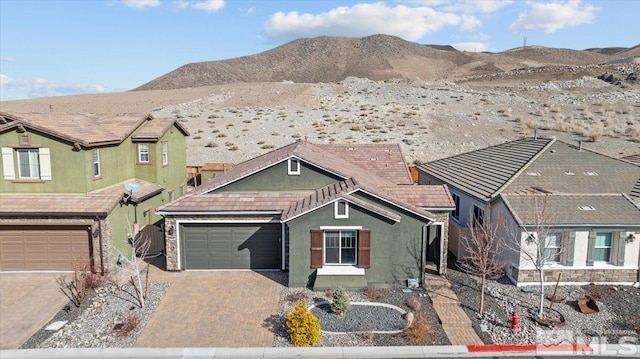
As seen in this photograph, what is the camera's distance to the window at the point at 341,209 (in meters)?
16.2

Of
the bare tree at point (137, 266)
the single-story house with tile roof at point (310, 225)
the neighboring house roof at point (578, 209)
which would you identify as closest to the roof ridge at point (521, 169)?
the neighboring house roof at point (578, 209)

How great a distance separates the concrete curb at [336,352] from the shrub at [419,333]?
295 mm

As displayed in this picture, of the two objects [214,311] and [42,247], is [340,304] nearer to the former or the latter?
[214,311]

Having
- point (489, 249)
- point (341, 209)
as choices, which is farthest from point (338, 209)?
point (489, 249)

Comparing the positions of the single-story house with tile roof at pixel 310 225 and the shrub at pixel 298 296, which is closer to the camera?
the shrub at pixel 298 296

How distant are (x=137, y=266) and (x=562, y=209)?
15.2m

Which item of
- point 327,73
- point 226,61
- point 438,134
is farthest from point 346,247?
point 226,61

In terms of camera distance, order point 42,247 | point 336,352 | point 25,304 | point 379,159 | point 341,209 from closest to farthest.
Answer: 1. point 336,352
2. point 25,304
3. point 341,209
4. point 42,247
5. point 379,159

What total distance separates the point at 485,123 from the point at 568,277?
1385 inches

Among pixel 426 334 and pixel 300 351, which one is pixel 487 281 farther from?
pixel 300 351

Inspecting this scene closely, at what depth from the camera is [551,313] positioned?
14.4m

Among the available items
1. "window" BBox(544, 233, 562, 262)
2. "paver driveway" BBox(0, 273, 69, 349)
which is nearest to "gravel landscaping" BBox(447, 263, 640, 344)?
"window" BBox(544, 233, 562, 262)

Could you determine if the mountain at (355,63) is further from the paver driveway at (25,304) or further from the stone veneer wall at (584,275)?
the paver driveway at (25,304)

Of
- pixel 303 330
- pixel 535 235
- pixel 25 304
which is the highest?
pixel 535 235
